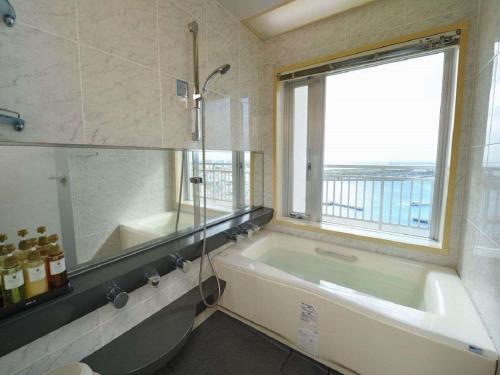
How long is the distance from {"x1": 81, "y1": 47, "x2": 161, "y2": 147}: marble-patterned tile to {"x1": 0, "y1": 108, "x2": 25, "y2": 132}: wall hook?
7.8 inches

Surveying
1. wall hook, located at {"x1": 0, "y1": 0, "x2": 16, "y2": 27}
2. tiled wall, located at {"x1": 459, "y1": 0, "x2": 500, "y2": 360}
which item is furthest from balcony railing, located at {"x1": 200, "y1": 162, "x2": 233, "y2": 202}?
tiled wall, located at {"x1": 459, "y1": 0, "x2": 500, "y2": 360}

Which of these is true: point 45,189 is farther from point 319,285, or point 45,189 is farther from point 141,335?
point 319,285

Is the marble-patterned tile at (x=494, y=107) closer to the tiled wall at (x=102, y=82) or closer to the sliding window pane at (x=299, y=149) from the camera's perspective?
the sliding window pane at (x=299, y=149)

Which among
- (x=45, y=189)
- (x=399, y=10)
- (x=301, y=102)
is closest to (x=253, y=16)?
(x=301, y=102)

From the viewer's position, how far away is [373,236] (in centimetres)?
161

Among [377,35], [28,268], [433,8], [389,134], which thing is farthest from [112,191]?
[389,134]

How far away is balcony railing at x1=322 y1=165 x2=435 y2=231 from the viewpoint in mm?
2484

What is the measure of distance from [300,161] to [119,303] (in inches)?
69.7

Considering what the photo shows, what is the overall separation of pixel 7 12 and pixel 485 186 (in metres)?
2.02

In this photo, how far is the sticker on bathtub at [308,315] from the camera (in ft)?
3.73

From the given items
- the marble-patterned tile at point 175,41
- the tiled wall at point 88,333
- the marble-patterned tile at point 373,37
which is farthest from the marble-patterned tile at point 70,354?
the marble-patterned tile at point 373,37

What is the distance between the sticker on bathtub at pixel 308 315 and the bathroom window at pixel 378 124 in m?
0.85

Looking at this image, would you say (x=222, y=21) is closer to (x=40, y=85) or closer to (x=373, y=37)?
(x=373, y=37)

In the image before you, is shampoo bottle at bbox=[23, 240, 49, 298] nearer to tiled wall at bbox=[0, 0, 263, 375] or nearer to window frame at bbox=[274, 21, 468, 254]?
tiled wall at bbox=[0, 0, 263, 375]
